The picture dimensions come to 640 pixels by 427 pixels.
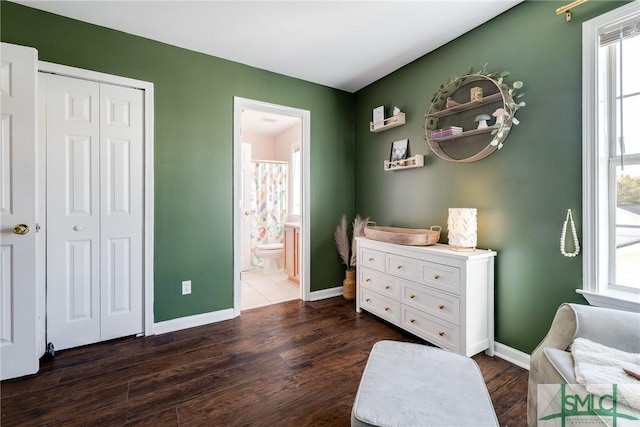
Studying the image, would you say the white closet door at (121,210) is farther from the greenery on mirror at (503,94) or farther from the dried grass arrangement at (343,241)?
the greenery on mirror at (503,94)

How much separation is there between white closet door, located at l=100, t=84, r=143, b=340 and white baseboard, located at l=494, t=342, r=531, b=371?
111 inches

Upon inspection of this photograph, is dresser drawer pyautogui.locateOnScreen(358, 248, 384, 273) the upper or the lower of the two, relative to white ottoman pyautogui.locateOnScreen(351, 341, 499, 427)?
upper

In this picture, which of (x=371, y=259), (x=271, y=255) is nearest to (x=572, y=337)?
(x=371, y=259)

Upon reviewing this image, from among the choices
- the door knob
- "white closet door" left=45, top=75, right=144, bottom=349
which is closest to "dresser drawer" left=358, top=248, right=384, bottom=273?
"white closet door" left=45, top=75, right=144, bottom=349

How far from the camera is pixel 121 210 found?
2361 millimetres

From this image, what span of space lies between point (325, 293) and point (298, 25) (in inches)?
106

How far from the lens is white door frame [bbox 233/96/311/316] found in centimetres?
287

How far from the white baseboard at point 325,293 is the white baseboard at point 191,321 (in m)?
0.92

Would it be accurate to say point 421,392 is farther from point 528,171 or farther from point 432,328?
point 528,171

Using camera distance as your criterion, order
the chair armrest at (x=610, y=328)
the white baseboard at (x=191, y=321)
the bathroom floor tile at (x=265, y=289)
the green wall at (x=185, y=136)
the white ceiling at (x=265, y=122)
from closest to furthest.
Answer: the chair armrest at (x=610, y=328)
the green wall at (x=185, y=136)
the white baseboard at (x=191, y=321)
the bathroom floor tile at (x=265, y=289)
the white ceiling at (x=265, y=122)

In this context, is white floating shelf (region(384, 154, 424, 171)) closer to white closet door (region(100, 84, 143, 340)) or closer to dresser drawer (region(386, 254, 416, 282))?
dresser drawer (region(386, 254, 416, 282))

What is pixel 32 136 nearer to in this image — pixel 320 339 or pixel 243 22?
pixel 243 22

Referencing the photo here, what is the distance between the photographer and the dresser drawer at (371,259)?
269cm

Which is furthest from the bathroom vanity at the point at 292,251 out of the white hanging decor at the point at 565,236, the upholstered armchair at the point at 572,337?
the upholstered armchair at the point at 572,337
